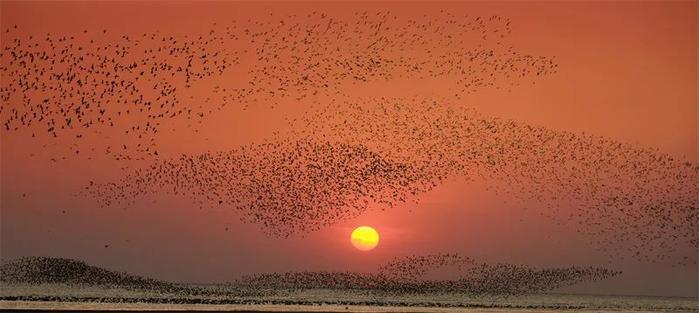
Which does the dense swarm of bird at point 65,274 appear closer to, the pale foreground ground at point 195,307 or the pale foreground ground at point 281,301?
the pale foreground ground at point 281,301

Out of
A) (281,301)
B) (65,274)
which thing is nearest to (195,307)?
(281,301)

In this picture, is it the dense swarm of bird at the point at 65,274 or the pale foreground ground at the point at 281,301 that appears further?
the dense swarm of bird at the point at 65,274

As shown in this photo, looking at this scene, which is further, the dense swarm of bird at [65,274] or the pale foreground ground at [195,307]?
the dense swarm of bird at [65,274]

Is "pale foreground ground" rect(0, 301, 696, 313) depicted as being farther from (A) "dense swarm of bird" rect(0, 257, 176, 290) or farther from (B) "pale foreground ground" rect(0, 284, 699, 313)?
(A) "dense swarm of bird" rect(0, 257, 176, 290)

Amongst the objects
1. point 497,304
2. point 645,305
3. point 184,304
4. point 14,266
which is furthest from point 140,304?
point 645,305

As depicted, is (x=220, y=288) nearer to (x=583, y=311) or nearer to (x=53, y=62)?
(x=53, y=62)

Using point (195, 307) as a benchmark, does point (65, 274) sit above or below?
above

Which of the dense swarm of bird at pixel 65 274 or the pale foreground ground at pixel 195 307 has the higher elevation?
the dense swarm of bird at pixel 65 274

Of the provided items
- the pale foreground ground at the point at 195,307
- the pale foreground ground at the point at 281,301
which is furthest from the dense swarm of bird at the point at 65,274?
the pale foreground ground at the point at 195,307

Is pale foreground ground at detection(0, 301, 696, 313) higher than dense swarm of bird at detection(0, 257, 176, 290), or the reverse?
dense swarm of bird at detection(0, 257, 176, 290)

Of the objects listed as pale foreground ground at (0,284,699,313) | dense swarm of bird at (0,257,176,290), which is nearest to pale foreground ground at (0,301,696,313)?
pale foreground ground at (0,284,699,313)

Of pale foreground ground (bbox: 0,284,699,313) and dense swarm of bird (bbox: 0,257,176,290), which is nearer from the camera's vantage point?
pale foreground ground (bbox: 0,284,699,313)

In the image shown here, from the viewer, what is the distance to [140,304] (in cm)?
1220

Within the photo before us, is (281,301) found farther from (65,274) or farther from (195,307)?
(65,274)
